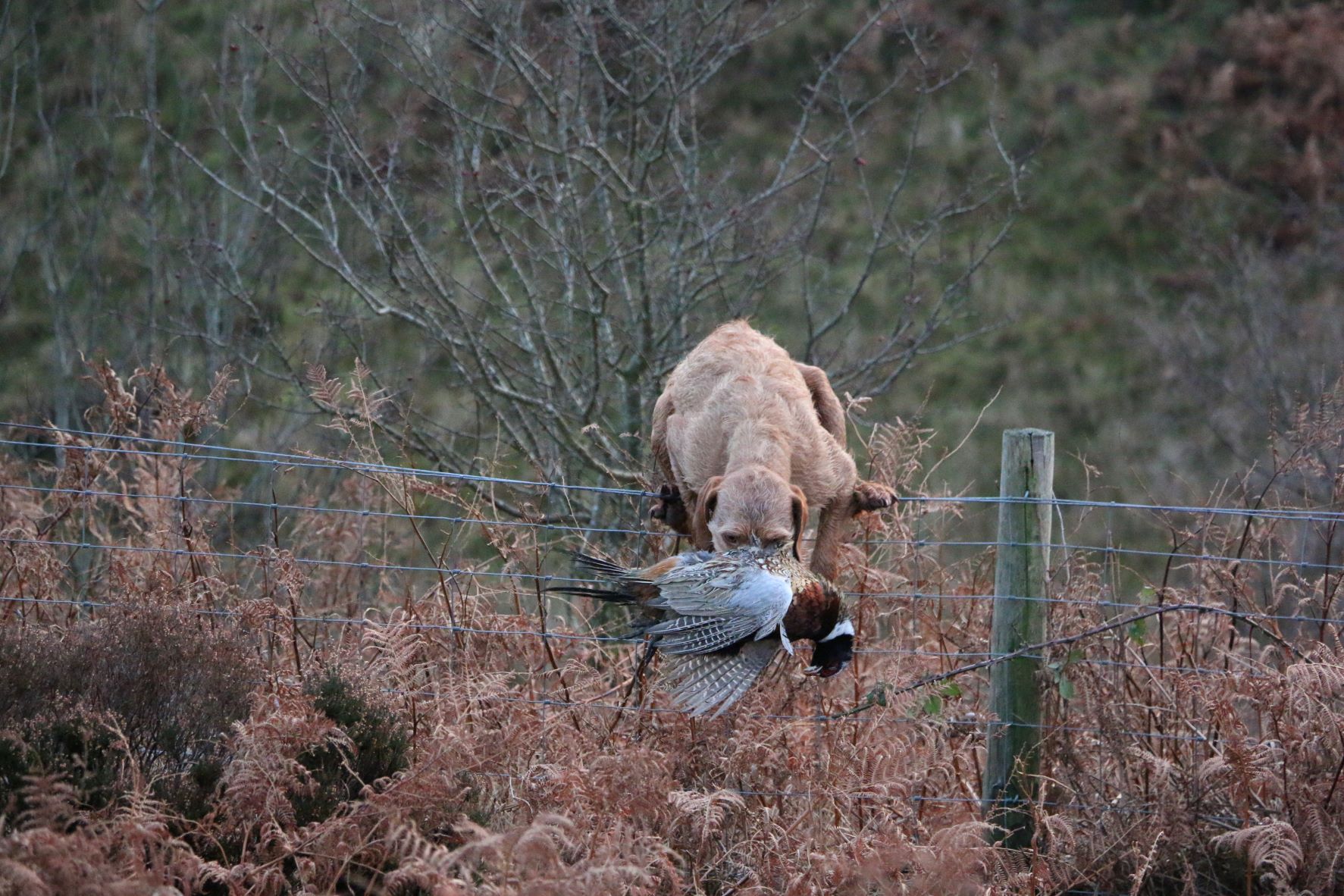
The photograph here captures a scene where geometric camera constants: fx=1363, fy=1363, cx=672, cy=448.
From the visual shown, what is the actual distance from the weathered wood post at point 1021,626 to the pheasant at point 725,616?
0.80 meters

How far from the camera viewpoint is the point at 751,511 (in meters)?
5.93

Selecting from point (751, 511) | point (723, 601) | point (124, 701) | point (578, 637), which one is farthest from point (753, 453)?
point (124, 701)

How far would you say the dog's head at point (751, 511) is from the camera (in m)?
5.88

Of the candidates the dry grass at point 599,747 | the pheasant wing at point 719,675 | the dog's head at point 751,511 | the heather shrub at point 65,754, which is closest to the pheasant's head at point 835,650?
the pheasant wing at point 719,675

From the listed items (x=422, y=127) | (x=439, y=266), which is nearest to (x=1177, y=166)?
(x=422, y=127)

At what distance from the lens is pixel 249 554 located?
5.96m

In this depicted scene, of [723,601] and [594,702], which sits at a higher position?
[723,601]

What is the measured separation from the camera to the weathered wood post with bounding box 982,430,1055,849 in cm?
571

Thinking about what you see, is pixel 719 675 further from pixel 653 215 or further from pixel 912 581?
pixel 653 215

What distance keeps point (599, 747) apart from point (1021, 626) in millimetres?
1845

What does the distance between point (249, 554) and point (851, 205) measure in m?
17.1

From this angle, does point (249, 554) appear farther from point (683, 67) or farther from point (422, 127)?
point (422, 127)

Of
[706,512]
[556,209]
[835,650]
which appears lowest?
[835,650]

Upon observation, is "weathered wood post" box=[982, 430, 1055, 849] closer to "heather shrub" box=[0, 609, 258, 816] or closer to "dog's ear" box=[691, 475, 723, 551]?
"dog's ear" box=[691, 475, 723, 551]
